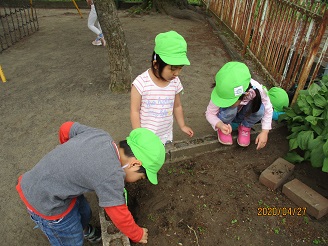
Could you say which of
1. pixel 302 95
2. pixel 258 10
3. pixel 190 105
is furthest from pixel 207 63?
pixel 302 95

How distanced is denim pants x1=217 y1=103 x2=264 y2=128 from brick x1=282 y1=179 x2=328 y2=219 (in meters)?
0.69

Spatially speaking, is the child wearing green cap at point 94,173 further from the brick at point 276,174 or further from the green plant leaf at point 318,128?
the green plant leaf at point 318,128

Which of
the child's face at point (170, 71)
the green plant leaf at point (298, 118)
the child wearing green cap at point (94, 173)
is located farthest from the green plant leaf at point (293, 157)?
the child wearing green cap at point (94, 173)

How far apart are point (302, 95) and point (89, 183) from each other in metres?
2.24

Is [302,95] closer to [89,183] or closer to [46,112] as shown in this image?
[89,183]

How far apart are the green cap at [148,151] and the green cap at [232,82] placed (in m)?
0.95

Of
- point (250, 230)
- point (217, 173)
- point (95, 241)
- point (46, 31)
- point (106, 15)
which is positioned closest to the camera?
point (250, 230)

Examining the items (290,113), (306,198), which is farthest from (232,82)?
(306,198)

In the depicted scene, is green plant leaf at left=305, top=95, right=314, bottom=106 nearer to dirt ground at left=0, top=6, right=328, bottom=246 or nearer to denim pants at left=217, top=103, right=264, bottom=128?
denim pants at left=217, top=103, right=264, bottom=128

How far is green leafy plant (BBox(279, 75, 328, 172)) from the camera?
2408 millimetres

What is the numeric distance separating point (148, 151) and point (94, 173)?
1.08ft

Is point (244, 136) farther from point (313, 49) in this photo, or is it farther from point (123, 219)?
point (123, 219)

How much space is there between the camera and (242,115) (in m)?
2.92

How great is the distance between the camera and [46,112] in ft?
13.7
